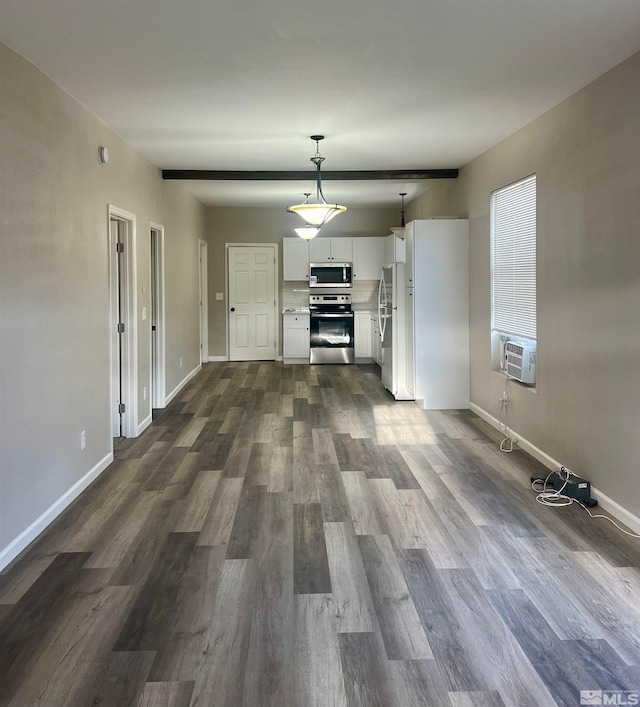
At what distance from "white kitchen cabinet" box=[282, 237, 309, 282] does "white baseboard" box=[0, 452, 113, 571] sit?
578 centimetres

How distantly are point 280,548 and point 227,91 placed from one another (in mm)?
2750

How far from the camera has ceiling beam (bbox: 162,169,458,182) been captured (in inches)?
255

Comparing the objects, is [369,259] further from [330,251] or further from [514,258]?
[514,258]

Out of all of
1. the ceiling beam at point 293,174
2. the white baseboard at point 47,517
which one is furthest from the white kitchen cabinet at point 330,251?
the white baseboard at point 47,517

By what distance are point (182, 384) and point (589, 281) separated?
17.7ft

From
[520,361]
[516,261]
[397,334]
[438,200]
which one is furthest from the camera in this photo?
[438,200]

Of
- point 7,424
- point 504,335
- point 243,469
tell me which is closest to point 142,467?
point 243,469

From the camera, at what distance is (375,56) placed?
→ 3195 mm

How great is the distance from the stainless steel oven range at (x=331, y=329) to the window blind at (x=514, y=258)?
4.32 m

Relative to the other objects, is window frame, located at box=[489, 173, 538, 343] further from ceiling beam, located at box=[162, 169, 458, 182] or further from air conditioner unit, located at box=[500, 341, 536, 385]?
ceiling beam, located at box=[162, 169, 458, 182]

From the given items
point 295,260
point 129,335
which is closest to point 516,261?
point 129,335

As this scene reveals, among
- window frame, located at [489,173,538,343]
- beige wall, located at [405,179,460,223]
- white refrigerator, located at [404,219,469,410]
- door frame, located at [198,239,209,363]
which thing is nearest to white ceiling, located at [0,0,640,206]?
window frame, located at [489,173,538,343]

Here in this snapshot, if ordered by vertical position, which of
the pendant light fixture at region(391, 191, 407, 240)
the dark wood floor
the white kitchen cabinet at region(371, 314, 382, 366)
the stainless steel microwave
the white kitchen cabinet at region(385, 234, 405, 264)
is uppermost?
the pendant light fixture at region(391, 191, 407, 240)

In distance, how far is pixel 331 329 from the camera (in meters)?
9.80
